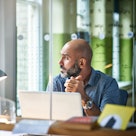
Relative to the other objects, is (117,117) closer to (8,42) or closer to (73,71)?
(73,71)

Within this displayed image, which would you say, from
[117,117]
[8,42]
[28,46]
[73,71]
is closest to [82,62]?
[73,71]

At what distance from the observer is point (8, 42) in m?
2.35

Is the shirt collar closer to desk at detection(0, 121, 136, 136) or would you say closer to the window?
the window

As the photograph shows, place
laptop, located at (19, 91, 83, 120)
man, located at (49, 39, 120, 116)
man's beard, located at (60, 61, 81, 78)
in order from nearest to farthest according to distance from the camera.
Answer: laptop, located at (19, 91, 83, 120) < man, located at (49, 39, 120, 116) < man's beard, located at (60, 61, 81, 78)

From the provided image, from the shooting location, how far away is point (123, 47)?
2.18 m

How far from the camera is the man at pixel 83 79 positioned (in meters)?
1.92

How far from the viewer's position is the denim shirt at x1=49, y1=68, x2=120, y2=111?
190cm

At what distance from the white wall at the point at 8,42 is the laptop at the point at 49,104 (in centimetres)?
37

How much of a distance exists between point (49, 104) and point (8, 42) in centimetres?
71

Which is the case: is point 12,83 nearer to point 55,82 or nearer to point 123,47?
point 55,82

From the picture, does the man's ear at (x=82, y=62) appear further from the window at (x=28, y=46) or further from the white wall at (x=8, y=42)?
the white wall at (x=8, y=42)

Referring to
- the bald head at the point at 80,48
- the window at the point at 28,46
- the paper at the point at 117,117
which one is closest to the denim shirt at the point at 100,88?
the bald head at the point at 80,48

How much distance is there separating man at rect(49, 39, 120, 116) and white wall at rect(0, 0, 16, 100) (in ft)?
1.22

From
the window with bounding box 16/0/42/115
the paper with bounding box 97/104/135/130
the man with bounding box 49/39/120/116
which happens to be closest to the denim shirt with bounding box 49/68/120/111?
the man with bounding box 49/39/120/116
